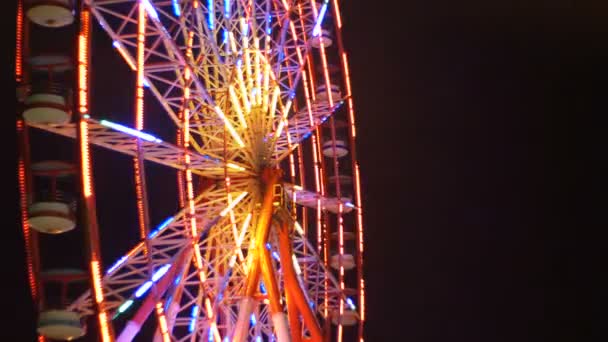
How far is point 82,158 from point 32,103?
1.25 metres

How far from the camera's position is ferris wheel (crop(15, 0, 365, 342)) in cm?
1441

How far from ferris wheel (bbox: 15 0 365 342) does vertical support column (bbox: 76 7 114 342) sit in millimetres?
16

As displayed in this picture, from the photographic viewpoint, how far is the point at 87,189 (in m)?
13.7

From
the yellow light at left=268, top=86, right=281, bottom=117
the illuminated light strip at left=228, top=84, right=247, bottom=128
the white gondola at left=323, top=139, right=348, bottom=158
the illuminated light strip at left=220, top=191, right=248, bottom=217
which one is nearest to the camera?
the illuminated light strip at left=220, top=191, right=248, bottom=217

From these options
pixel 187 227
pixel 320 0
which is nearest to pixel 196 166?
pixel 187 227

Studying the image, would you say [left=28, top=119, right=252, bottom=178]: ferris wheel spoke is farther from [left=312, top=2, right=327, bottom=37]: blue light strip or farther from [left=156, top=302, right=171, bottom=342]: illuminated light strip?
[left=312, top=2, right=327, bottom=37]: blue light strip

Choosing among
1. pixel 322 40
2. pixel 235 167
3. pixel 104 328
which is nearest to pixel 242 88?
pixel 235 167

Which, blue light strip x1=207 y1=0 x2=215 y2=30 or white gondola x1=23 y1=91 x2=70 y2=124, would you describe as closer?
white gondola x1=23 y1=91 x2=70 y2=124

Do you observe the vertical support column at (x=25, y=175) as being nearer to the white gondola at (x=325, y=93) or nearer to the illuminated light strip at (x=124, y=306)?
the illuminated light strip at (x=124, y=306)

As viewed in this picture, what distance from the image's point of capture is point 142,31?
15141mm

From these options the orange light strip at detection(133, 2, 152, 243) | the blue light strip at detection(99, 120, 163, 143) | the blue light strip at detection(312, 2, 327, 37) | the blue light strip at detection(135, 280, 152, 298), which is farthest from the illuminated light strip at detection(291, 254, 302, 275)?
the blue light strip at detection(312, 2, 327, 37)

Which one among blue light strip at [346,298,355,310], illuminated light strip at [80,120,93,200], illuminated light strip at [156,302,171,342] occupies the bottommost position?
blue light strip at [346,298,355,310]

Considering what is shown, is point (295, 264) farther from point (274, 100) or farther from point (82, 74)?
point (82, 74)

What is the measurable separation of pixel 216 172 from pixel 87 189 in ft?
13.4
